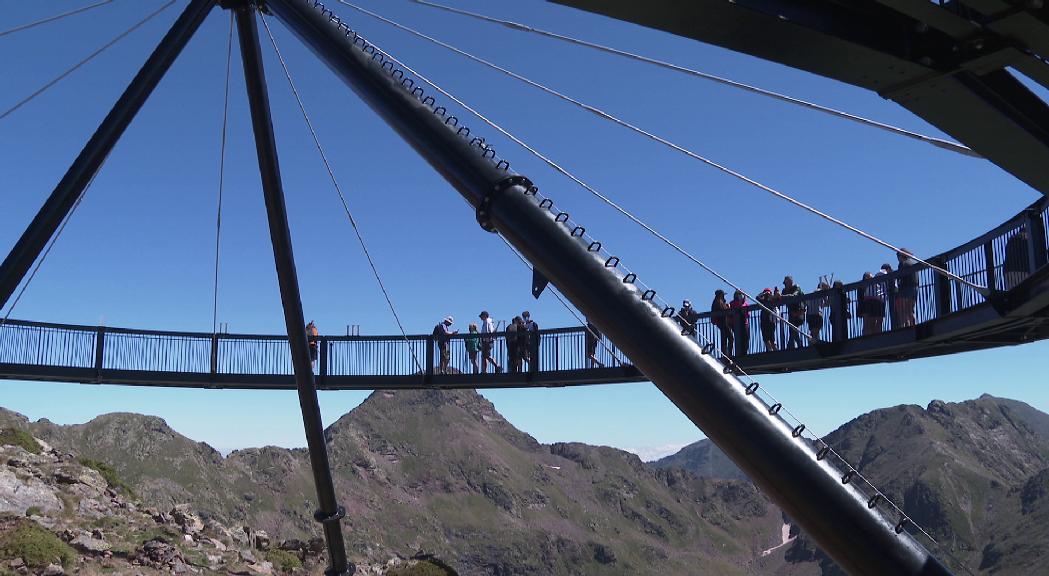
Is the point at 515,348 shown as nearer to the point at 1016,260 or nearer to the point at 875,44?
the point at 1016,260

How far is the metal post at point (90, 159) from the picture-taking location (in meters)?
14.7

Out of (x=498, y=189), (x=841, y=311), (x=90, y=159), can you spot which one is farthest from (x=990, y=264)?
(x=90, y=159)

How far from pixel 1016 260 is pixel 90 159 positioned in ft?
52.3

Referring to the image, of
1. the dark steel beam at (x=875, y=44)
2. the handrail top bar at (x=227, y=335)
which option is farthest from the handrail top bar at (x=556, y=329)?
the dark steel beam at (x=875, y=44)

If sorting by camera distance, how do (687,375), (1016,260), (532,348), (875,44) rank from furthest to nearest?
(532,348), (1016,260), (687,375), (875,44)

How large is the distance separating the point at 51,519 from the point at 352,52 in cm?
1869

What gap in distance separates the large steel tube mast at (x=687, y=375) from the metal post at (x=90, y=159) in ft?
25.5

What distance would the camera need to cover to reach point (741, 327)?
20797 mm

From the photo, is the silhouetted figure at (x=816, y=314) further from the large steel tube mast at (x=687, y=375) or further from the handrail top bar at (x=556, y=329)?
the large steel tube mast at (x=687, y=375)

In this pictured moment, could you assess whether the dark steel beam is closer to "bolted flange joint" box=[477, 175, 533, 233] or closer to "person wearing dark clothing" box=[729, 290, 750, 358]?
"bolted flange joint" box=[477, 175, 533, 233]

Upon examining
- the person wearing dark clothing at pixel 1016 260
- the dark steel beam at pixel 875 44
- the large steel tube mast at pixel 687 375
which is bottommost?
the large steel tube mast at pixel 687 375

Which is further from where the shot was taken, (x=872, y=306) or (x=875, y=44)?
(x=872, y=306)

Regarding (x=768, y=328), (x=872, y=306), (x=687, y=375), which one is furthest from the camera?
(x=768, y=328)

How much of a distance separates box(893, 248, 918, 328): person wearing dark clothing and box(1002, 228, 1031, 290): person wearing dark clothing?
266 cm
